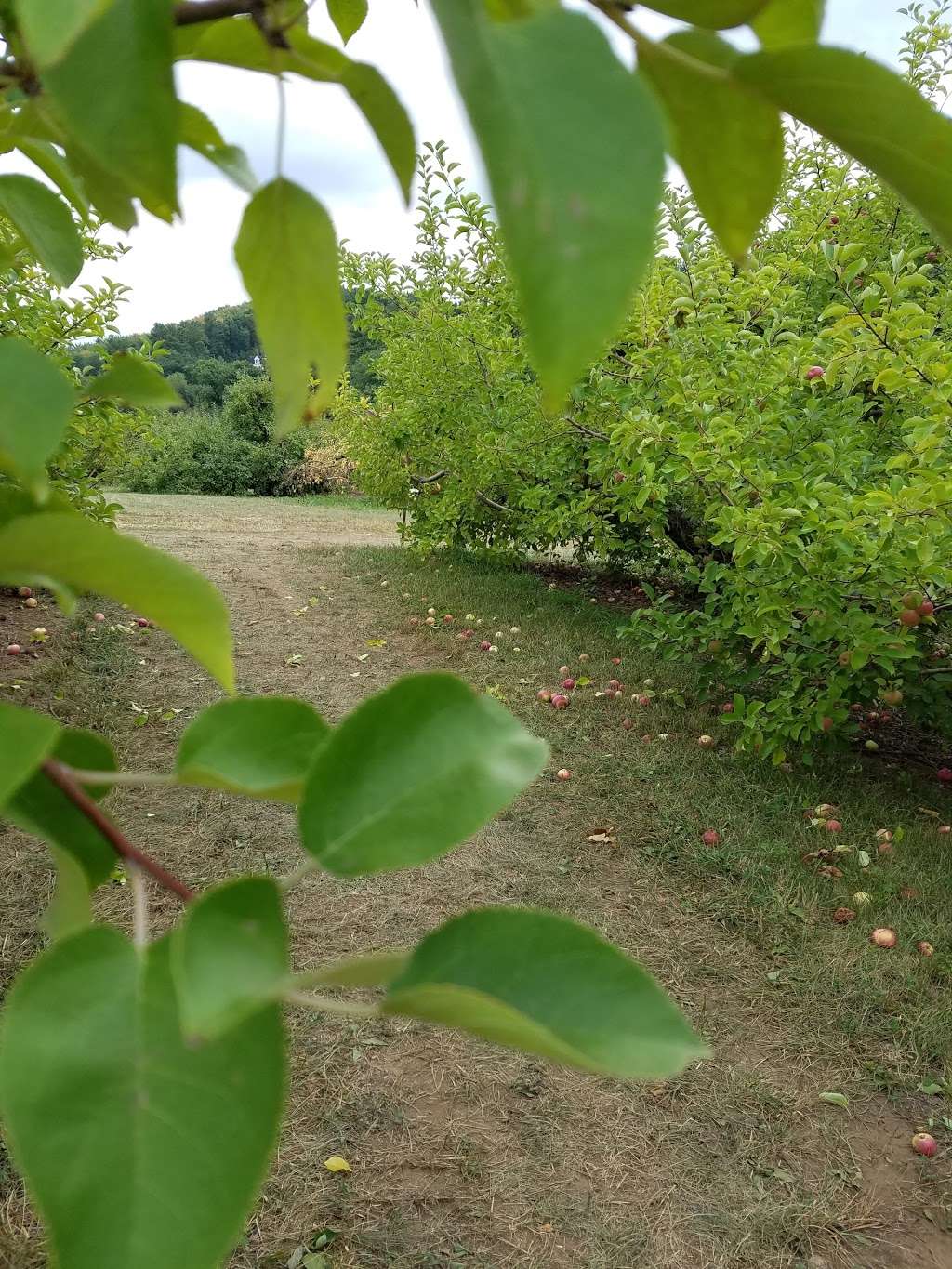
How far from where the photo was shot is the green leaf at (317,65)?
30cm

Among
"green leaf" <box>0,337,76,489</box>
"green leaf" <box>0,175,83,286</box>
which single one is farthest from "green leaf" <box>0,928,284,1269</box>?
"green leaf" <box>0,175,83,286</box>

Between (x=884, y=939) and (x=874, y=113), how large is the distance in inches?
99.4

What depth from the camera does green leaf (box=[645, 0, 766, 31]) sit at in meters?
0.25

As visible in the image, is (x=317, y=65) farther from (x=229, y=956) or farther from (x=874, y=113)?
(x=229, y=956)

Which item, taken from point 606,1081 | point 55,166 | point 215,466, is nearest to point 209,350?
point 215,466

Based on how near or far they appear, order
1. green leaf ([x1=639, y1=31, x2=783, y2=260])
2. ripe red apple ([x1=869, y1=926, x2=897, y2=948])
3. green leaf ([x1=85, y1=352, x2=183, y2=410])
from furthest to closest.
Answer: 1. ripe red apple ([x1=869, y1=926, x2=897, y2=948])
2. green leaf ([x1=85, y1=352, x2=183, y2=410])
3. green leaf ([x1=639, y1=31, x2=783, y2=260])

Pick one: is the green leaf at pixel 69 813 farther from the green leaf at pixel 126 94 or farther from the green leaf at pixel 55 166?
the green leaf at pixel 55 166

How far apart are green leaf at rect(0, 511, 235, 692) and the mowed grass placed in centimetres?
220

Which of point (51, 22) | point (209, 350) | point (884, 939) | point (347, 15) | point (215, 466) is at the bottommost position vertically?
point (884, 939)

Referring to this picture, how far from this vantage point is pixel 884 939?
7.65 feet

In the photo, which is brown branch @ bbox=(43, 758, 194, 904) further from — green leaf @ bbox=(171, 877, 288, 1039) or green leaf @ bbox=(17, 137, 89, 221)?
green leaf @ bbox=(17, 137, 89, 221)

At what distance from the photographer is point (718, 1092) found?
1.94 metres

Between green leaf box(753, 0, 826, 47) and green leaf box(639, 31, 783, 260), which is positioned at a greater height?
green leaf box(753, 0, 826, 47)

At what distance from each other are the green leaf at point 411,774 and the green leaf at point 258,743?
0.02 m
